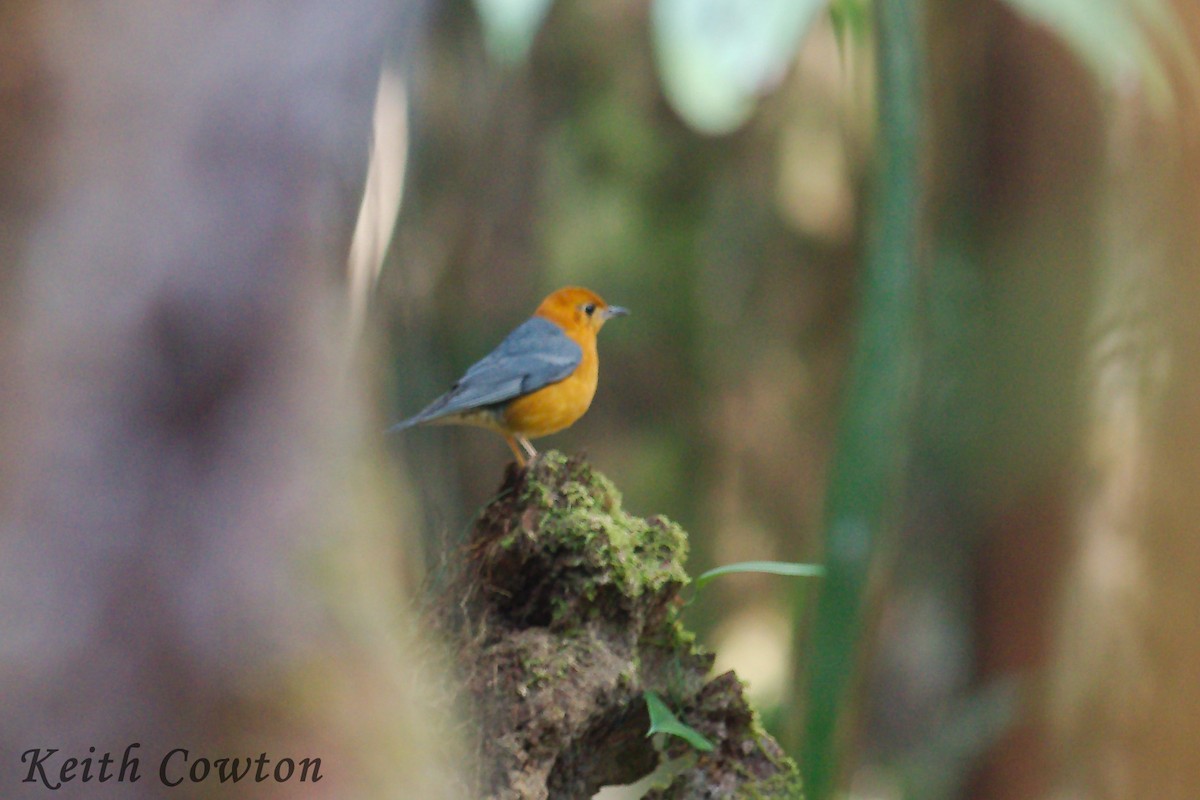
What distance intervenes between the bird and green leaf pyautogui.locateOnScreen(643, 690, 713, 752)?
32 centimetres

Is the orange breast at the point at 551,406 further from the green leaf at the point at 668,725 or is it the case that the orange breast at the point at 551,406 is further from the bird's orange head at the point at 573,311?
the green leaf at the point at 668,725

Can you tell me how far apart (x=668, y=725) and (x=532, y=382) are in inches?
17.3

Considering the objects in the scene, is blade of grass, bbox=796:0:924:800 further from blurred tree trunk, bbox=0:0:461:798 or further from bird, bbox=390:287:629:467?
blurred tree trunk, bbox=0:0:461:798

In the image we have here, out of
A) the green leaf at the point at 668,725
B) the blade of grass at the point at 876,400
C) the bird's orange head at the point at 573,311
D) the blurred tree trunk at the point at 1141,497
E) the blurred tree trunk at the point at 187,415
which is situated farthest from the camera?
the blurred tree trunk at the point at 1141,497

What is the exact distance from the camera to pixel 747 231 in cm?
239

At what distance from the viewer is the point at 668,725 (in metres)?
0.94

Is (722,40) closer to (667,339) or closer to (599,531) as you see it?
(599,531)

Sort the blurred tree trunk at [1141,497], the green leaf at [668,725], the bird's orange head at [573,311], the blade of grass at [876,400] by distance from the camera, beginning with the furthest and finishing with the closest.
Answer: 1. the blurred tree trunk at [1141,497]
2. the bird's orange head at [573,311]
3. the blade of grass at [876,400]
4. the green leaf at [668,725]

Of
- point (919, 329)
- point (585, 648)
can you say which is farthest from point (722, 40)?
point (919, 329)

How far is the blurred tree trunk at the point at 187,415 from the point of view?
2.45 feet

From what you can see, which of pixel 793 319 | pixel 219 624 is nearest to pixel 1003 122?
pixel 793 319

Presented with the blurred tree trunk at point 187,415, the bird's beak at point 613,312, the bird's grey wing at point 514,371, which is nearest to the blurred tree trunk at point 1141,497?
the bird's beak at point 613,312

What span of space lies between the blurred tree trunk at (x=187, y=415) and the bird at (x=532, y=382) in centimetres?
32

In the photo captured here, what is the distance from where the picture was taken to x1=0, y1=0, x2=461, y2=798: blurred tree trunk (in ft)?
2.45
